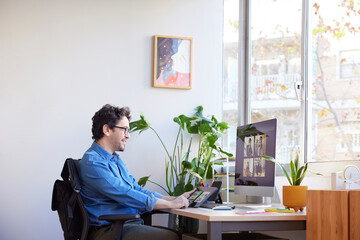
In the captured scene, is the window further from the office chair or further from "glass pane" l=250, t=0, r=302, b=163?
the office chair

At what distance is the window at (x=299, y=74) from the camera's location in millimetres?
3883

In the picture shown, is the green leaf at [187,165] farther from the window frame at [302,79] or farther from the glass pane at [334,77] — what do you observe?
the glass pane at [334,77]

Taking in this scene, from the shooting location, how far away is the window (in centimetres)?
388

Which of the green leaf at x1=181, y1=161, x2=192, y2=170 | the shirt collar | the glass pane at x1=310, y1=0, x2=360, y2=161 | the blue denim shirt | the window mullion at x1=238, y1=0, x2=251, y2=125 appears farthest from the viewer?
the window mullion at x1=238, y1=0, x2=251, y2=125

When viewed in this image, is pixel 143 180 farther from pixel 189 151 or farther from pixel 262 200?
pixel 262 200

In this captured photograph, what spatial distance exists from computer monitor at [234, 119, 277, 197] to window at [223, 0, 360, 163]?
64cm

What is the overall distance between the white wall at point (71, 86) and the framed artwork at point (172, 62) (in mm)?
64

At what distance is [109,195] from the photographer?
124 inches

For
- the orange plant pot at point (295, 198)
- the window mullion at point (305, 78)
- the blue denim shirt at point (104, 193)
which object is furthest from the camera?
the window mullion at point (305, 78)

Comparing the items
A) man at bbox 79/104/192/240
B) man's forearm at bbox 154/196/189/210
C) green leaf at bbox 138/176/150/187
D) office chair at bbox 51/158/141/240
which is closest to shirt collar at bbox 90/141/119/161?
man at bbox 79/104/192/240

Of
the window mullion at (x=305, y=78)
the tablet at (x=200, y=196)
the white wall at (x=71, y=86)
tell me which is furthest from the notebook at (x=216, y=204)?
the white wall at (x=71, y=86)

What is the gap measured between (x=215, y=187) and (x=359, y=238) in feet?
3.81

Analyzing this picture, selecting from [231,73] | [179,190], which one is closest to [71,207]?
[179,190]

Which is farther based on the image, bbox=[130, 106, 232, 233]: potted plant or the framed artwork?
the framed artwork
